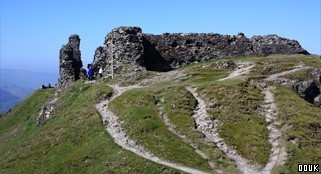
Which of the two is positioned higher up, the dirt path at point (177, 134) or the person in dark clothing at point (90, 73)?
the person in dark clothing at point (90, 73)

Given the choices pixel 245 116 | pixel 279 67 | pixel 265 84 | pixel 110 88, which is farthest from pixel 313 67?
pixel 110 88

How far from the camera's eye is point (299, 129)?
139ft

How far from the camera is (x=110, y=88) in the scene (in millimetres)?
61812

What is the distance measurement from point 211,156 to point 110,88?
88.0 feet

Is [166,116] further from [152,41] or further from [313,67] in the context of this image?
[152,41]

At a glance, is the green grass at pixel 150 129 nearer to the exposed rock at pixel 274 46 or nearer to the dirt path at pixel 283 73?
the dirt path at pixel 283 73

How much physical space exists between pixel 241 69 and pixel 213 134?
22471mm

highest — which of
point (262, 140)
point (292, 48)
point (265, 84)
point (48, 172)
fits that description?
point (292, 48)

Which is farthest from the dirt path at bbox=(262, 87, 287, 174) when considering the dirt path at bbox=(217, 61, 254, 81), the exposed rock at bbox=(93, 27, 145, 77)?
the exposed rock at bbox=(93, 27, 145, 77)

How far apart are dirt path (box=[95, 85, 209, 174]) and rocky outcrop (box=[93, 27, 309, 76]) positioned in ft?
47.3

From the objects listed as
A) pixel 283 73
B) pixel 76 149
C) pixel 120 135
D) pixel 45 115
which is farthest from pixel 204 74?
pixel 45 115

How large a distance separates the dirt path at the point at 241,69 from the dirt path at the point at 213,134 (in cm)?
956

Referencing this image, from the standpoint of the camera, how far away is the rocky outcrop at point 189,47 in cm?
7369

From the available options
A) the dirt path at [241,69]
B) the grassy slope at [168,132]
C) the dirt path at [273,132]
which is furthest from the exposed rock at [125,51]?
the dirt path at [273,132]
